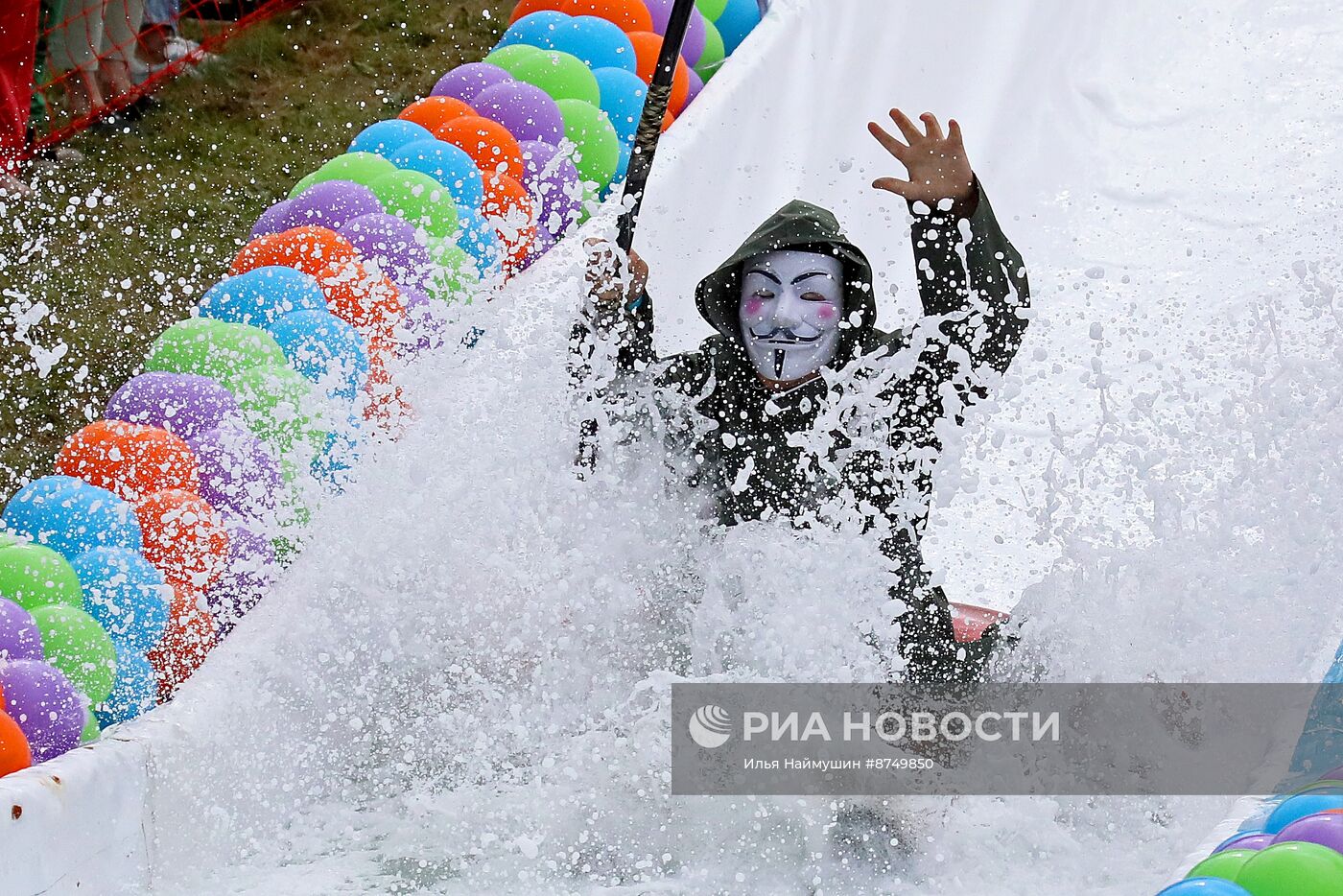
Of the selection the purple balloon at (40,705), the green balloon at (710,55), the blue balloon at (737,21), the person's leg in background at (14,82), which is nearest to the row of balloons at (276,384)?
the purple balloon at (40,705)

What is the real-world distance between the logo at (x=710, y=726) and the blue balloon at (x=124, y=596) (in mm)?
898

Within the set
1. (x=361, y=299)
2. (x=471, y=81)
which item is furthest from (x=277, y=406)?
(x=471, y=81)

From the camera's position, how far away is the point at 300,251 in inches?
132

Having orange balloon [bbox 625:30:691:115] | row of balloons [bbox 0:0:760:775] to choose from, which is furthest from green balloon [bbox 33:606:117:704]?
orange balloon [bbox 625:30:691:115]

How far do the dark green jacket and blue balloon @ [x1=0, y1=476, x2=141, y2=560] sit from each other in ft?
3.12

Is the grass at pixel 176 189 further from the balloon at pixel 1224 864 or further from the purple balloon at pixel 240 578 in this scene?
the balloon at pixel 1224 864

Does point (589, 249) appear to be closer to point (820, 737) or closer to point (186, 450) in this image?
point (186, 450)

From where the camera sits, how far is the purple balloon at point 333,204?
139 inches

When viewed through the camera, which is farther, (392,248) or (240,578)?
(392,248)

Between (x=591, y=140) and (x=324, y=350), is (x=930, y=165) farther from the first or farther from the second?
(x=591, y=140)

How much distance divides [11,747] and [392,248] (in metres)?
1.50

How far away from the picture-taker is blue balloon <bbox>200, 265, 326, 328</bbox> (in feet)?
10.6

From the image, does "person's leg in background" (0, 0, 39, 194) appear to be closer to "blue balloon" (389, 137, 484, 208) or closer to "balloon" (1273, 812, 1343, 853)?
"blue balloon" (389, 137, 484, 208)

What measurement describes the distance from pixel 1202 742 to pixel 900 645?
54cm
